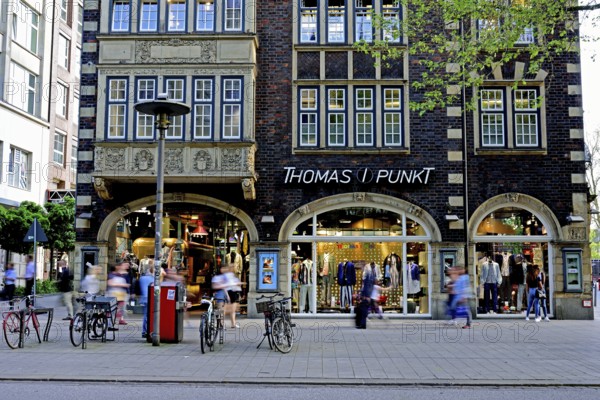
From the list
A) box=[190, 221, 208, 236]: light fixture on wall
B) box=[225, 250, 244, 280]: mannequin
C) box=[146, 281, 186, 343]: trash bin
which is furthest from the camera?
box=[190, 221, 208, 236]: light fixture on wall

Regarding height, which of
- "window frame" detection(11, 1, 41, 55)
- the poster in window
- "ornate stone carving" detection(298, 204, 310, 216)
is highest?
"window frame" detection(11, 1, 41, 55)

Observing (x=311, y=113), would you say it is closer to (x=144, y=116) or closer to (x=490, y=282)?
(x=144, y=116)

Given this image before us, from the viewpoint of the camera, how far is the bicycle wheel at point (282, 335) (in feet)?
41.8

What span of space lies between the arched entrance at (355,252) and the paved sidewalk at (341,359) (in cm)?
360

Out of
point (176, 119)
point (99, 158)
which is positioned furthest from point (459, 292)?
point (99, 158)

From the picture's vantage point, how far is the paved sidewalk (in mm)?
10289

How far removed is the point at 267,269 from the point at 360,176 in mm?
3971

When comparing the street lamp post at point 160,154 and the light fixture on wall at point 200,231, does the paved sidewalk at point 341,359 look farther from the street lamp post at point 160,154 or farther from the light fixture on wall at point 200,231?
the light fixture on wall at point 200,231

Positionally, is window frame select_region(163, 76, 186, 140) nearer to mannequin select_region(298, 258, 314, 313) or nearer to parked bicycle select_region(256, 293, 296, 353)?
mannequin select_region(298, 258, 314, 313)

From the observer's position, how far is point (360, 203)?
20531mm

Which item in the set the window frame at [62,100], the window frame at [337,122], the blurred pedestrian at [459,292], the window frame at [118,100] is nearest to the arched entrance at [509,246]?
the blurred pedestrian at [459,292]

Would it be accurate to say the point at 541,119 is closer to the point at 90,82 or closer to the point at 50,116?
the point at 90,82

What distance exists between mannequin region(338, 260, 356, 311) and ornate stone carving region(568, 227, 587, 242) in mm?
6600

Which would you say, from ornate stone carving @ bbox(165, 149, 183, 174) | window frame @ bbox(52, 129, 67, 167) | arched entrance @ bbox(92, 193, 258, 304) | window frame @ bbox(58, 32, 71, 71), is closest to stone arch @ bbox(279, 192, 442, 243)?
arched entrance @ bbox(92, 193, 258, 304)
